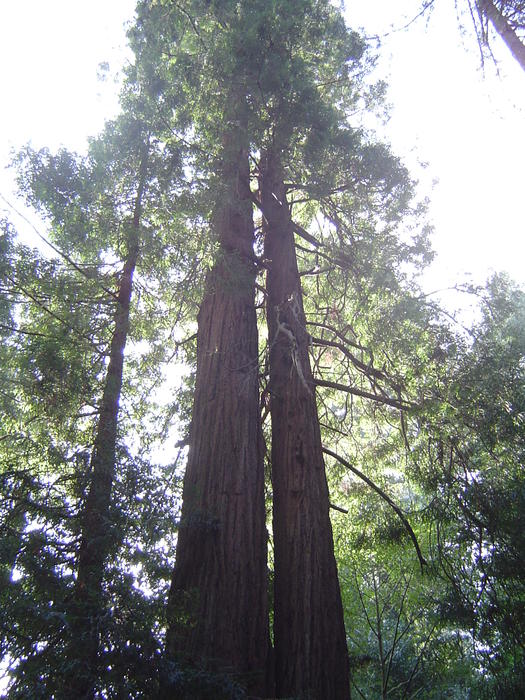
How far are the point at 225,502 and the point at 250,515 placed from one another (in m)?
0.24

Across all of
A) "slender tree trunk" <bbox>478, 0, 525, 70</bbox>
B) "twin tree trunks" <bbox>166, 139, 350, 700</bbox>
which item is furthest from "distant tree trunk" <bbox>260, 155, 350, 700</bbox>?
"slender tree trunk" <bbox>478, 0, 525, 70</bbox>

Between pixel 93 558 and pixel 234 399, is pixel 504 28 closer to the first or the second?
pixel 234 399

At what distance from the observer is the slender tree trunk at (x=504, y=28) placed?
16.6 feet

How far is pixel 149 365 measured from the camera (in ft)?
22.0

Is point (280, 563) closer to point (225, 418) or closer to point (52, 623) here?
point (225, 418)

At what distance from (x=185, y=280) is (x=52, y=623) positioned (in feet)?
13.1

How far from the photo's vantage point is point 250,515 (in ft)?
12.9

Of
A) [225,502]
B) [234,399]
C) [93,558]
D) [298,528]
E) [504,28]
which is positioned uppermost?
[504,28]

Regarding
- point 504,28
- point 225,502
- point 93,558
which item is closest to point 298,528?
point 225,502

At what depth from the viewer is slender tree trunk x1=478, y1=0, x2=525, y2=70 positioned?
505 cm

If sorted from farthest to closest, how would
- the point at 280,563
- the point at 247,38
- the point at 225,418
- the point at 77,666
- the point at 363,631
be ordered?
the point at 363,631 → the point at 247,38 → the point at 225,418 → the point at 280,563 → the point at 77,666

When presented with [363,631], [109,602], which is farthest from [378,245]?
[363,631]

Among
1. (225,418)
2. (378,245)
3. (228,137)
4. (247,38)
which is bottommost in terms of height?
(225,418)

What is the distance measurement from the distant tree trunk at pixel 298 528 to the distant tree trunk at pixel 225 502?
0.67 ft
